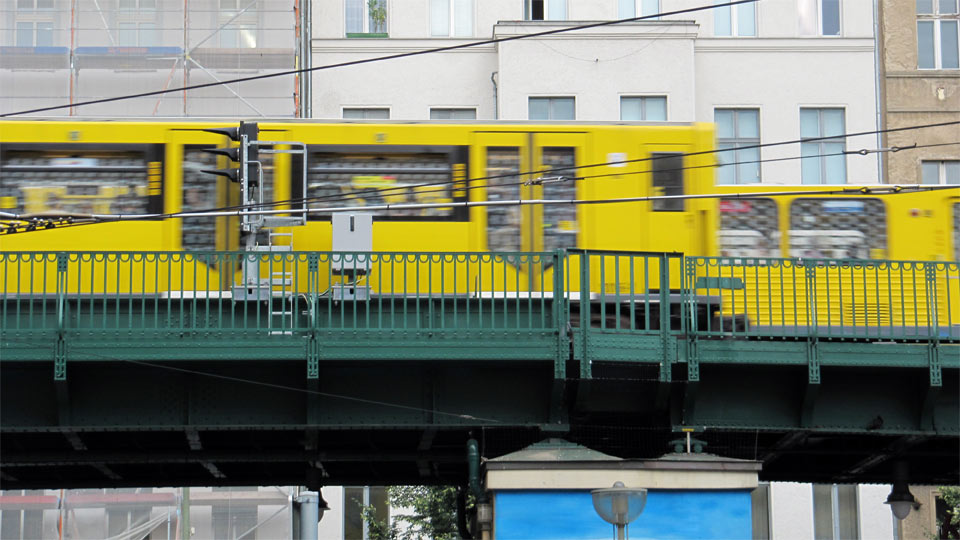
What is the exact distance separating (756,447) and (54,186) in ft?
40.7

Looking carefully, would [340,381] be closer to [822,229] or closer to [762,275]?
[762,275]

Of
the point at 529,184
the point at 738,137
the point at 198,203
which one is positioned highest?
the point at 738,137

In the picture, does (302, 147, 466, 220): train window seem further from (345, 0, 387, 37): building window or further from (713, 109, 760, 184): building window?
(345, 0, 387, 37): building window

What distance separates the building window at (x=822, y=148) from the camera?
2020 inches

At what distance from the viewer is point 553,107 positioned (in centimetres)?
5016

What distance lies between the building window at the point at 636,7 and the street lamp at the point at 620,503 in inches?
1393

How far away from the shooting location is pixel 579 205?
27797 millimetres

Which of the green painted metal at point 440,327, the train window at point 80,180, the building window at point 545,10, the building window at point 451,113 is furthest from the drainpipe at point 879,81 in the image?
the train window at point 80,180

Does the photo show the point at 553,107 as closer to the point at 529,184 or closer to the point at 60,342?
the point at 529,184

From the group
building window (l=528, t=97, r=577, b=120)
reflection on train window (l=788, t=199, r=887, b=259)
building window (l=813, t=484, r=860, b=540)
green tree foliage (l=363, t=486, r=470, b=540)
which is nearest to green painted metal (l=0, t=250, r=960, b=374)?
reflection on train window (l=788, t=199, r=887, b=259)

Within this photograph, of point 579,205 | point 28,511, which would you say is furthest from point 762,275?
point 28,511

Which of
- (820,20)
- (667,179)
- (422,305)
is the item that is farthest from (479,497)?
(820,20)

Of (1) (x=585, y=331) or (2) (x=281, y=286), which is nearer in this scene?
(1) (x=585, y=331)

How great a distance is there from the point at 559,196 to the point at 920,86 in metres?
26.8
